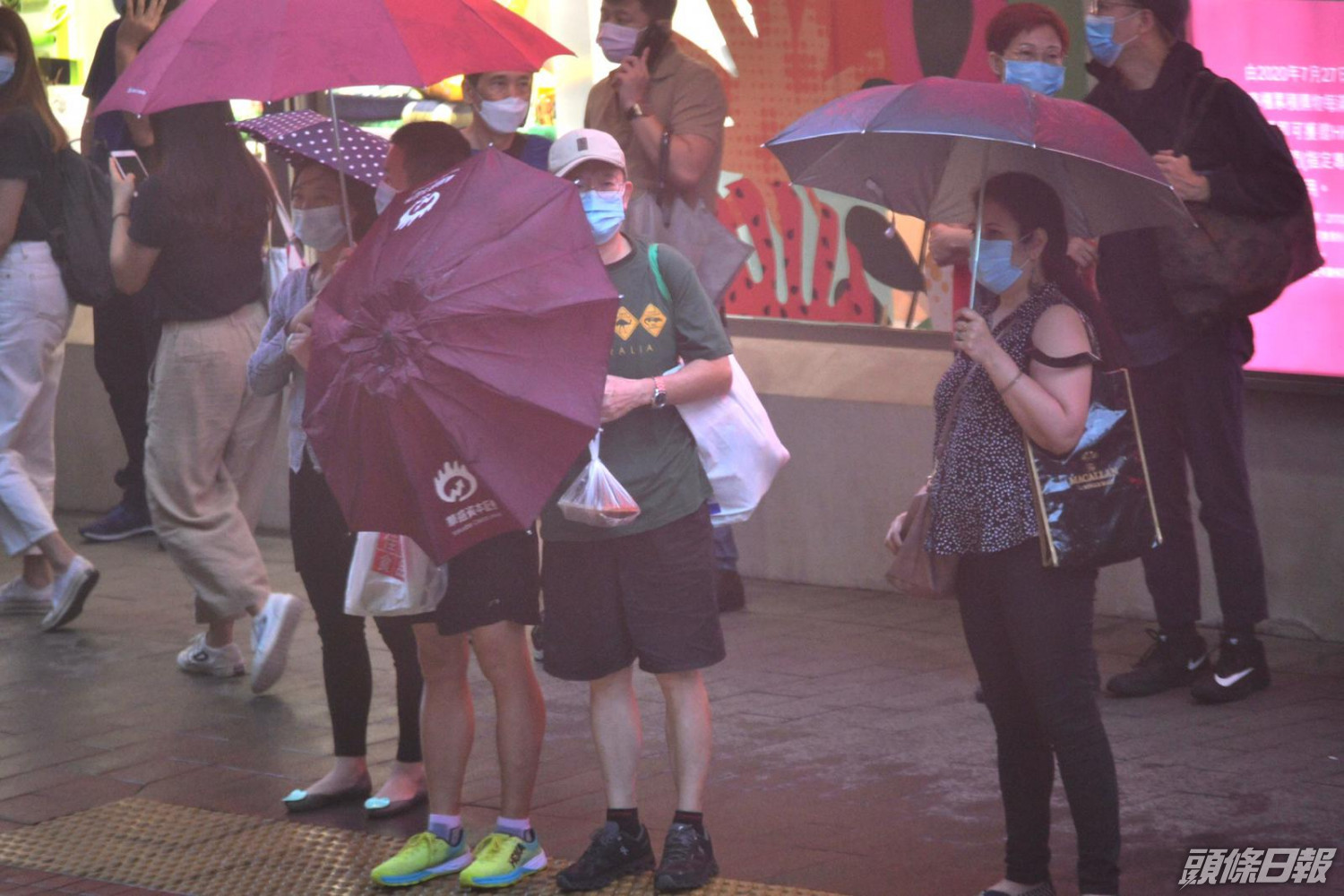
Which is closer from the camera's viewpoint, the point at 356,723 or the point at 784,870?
the point at 784,870

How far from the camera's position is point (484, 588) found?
16.5 feet

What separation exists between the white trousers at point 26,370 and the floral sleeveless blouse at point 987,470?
4781mm

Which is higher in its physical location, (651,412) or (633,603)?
(651,412)

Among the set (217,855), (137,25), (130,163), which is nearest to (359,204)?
(217,855)

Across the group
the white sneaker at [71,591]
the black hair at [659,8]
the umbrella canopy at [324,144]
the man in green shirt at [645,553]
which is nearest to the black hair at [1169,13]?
the black hair at [659,8]

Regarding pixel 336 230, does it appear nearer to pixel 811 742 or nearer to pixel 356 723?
pixel 356 723

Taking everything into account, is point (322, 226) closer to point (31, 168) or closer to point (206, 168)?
point (206, 168)

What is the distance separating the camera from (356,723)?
5938mm

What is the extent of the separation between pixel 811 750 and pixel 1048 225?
7.31 feet

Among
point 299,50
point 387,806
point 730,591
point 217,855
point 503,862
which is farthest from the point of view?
point 730,591

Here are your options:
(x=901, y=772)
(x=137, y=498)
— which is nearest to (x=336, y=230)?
(x=901, y=772)

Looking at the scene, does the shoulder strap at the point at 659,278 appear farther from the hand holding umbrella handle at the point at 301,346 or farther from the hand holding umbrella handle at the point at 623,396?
the hand holding umbrella handle at the point at 301,346

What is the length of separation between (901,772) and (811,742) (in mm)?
439

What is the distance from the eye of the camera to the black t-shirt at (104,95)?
26.0 feet
